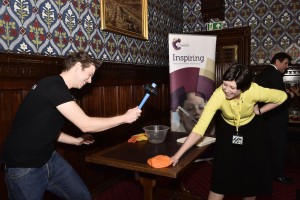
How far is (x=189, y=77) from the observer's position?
14.5ft

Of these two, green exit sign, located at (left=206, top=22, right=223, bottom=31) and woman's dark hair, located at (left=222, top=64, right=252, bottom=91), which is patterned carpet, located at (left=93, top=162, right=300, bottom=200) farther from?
green exit sign, located at (left=206, top=22, right=223, bottom=31)

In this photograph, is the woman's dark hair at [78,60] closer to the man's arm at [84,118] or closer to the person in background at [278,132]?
the man's arm at [84,118]

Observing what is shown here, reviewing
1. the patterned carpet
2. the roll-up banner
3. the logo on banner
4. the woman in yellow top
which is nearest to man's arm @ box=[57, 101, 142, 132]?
the woman in yellow top

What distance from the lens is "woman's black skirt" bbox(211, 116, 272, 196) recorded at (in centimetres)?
219

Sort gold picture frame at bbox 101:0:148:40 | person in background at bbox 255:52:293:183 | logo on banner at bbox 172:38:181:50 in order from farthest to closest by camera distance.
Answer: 1. logo on banner at bbox 172:38:181:50
2. person in background at bbox 255:52:293:183
3. gold picture frame at bbox 101:0:148:40

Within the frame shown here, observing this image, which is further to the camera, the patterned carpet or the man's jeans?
the patterned carpet

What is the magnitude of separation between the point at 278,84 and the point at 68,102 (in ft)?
10.0

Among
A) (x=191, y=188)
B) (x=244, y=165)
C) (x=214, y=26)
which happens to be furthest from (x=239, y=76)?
(x=214, y=26)

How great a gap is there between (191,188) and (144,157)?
187 cm

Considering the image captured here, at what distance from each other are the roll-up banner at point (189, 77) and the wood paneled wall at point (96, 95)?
0.46 m

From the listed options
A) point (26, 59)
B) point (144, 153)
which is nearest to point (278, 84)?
point (144, 153)

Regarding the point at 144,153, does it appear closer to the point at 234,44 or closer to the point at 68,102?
the point at 68,102

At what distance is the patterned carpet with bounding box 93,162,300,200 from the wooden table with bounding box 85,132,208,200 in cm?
105

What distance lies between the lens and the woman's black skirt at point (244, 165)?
2.19 meters
